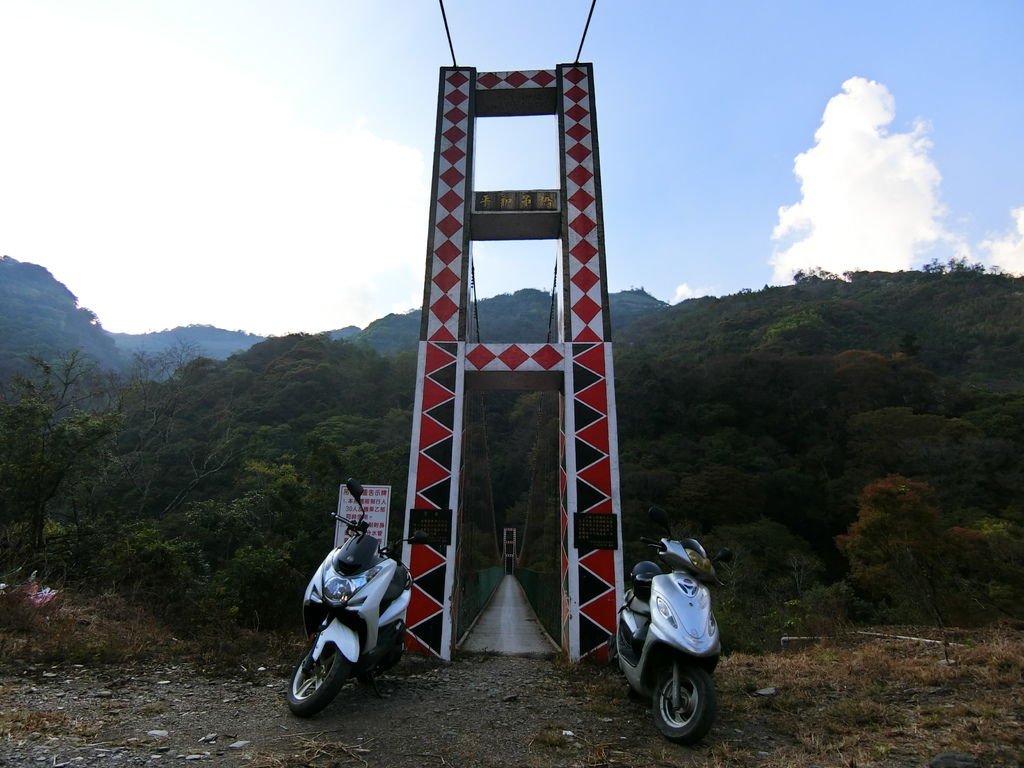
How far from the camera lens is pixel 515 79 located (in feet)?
24.7

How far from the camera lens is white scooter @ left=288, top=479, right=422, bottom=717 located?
103 inches

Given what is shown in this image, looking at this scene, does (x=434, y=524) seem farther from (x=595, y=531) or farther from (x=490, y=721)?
(x=490, y=721)

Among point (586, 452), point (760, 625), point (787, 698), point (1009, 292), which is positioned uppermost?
point (1009, 292)

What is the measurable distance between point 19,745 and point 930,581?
12750 mm

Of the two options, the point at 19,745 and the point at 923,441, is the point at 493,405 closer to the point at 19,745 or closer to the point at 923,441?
the point at 923,441

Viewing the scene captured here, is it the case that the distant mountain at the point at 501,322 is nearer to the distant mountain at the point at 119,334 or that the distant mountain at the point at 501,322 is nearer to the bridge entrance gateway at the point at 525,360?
the distant mountain at the point at 119,334

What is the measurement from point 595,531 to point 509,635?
461 centimetres

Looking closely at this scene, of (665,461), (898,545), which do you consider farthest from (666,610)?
(665,461)

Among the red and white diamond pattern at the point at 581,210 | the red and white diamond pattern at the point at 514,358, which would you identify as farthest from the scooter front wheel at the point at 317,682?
the red and white diamond pattern at the point at 581,210

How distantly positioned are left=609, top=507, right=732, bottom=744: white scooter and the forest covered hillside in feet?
13.7

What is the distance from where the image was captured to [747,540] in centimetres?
1838

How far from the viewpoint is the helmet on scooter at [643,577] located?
10.6 feet

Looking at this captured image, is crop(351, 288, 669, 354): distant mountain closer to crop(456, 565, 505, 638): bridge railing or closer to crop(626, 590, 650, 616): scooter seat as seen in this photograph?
crop(456, 565, 505, 638): bridge railing

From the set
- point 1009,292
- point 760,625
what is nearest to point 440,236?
point 760,625
